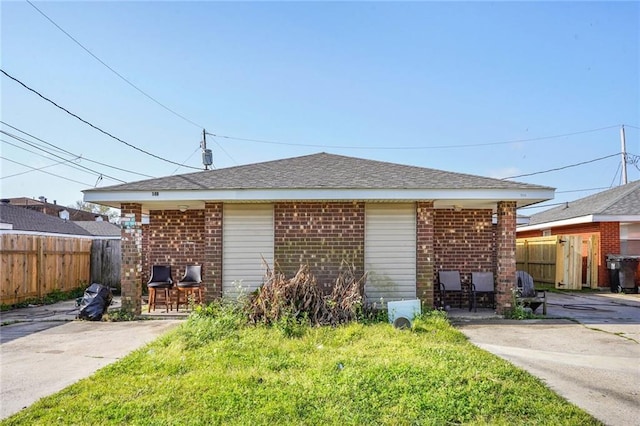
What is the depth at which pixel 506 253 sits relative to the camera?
27.0ft

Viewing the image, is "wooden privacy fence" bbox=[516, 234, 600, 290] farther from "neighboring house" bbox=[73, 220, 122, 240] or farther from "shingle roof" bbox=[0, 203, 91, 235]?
"neighboring house" bbox=[73, 220, 122, 240]

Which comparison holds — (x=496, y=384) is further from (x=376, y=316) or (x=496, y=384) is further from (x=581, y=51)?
(x=581, y=51)

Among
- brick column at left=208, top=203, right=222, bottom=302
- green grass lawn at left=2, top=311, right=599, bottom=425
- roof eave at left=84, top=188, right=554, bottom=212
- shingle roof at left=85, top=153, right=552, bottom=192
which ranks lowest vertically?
green grass lawn at left=2, top=311, right=599, bottom=425

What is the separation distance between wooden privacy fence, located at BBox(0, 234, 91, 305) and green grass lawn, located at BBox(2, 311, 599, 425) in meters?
6.97

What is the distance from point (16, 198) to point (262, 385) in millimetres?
34962

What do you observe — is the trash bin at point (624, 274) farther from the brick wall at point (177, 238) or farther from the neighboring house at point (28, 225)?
the neighboring house at point (28, 225)

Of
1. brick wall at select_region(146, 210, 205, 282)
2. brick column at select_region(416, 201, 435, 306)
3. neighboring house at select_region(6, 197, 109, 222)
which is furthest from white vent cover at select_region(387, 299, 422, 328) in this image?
neighboring house at select_region(6, 197, 109, 222)

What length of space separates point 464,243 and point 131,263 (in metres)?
7.22

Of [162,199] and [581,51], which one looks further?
[581,51]

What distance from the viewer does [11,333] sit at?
23.6ft

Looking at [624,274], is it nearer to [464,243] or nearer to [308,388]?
[464,243]

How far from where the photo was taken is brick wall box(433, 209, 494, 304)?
9.57 metres

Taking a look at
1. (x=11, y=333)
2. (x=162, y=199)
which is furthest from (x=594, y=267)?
(x=11, y=333)

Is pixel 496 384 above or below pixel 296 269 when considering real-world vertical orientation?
below
